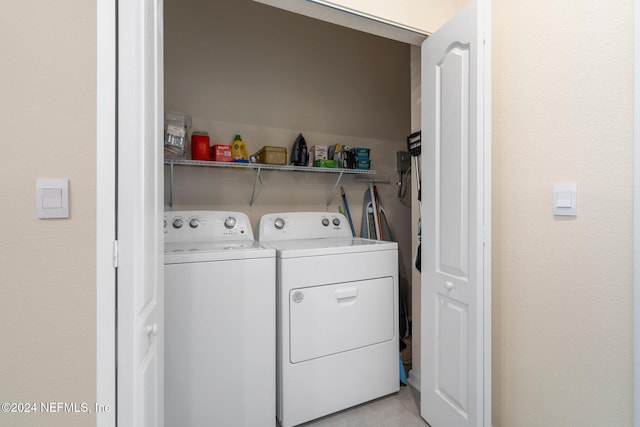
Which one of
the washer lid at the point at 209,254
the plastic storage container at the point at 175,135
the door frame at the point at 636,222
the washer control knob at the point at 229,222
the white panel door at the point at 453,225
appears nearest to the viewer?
the door frame at the point at 636,222

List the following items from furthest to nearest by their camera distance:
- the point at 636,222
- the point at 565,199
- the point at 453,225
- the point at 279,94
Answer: the point at 279,94, the point at 453,225, the point at 565,199, the point at 636,222

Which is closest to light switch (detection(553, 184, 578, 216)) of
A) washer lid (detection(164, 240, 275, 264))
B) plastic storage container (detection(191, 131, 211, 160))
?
washer lid (detection(164, 240, 275, 264))

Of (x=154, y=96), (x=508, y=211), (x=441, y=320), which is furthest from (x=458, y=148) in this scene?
(x=154, y=96)

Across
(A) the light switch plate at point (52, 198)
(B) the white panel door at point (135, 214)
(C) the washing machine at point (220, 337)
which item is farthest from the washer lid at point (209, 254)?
(A) the light switch plate at point (52, 198)

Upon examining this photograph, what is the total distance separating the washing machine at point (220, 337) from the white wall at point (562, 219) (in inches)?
45.3

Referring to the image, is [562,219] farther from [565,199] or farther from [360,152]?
[360,152]

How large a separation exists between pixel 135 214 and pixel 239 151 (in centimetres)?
144

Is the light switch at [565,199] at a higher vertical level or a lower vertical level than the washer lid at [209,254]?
higher

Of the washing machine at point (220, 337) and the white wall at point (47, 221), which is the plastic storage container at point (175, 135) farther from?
the white wall at point (47, 221)

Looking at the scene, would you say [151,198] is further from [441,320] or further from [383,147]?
[383,147]

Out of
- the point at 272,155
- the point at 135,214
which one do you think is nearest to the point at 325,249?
the point at 272,155

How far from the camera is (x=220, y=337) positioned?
4.82 feet

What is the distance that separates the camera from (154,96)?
968 millimetres

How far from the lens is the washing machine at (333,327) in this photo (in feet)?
5.27
